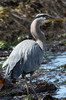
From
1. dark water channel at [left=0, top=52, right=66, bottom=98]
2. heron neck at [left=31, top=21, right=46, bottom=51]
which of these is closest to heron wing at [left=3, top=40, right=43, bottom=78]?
heron neck at [left=31, top=21, right=46, bottom=51]

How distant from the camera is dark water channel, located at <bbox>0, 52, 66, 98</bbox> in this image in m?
8.24

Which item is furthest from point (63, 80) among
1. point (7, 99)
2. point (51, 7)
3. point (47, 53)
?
point (51, 7)

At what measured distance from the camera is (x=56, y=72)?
9789 mm

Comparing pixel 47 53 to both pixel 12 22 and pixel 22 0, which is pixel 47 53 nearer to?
pixel 12 22

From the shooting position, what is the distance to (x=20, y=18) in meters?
15.5

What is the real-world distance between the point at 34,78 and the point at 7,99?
5.65 ft

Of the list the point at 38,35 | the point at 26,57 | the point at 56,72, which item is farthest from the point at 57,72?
the point at 26,57

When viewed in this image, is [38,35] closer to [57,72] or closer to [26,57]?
[26,57]

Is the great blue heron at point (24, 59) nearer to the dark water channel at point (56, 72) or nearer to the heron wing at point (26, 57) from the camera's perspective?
the heron wing at point (26, 57)

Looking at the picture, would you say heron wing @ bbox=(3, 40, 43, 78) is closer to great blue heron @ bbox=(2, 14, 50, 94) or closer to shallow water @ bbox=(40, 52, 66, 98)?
great blue heron @ bbox=(2, 14, 50, 94)

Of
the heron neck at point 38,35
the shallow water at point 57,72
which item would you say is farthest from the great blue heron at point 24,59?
the shallow water at point 57,72

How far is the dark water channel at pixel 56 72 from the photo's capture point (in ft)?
27.0

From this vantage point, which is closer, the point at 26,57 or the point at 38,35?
the point at 26,57

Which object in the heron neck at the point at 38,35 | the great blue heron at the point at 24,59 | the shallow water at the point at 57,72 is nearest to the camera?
the great blue heron at the point at 24,59
